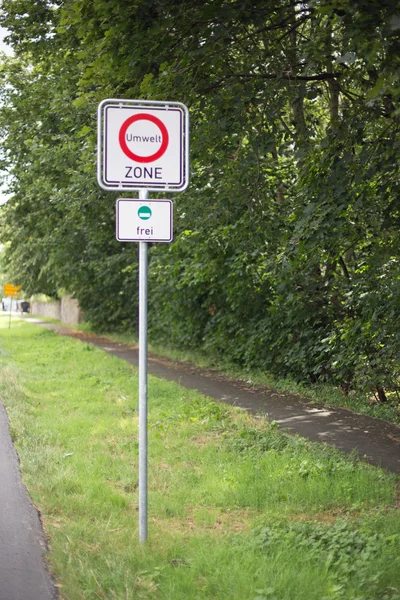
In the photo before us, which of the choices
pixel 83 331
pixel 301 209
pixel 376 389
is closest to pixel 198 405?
pixel 376 389

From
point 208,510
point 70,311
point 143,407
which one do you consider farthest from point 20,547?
point 70,311

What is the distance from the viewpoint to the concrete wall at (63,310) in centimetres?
4016

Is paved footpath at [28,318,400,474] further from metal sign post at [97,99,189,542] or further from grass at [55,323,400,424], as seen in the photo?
metal sign post at [97,99,189,542]

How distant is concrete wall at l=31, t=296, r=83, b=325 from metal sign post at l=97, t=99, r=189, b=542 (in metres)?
26.8

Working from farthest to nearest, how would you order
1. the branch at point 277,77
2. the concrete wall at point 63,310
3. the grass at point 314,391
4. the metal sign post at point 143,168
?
the concrete wall at point 63,310 < the grass at point 314,391 < the branch at point 277,77 < the metal sign post at point 143,168

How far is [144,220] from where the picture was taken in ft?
17.2

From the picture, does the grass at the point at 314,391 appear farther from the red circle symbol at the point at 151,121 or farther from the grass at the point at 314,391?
the red circle symbol at the point at 151,121

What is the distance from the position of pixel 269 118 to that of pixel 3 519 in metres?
4.99

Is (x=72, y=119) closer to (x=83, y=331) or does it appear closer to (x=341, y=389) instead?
(x=341, y=389)

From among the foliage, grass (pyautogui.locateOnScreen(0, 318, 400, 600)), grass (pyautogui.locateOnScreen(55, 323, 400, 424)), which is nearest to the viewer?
grass (pyautogui.locateOnScreen(0, 318, 400, 600))

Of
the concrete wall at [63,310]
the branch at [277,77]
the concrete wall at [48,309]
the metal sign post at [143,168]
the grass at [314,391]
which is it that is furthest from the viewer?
the concrete wall at [48,309]

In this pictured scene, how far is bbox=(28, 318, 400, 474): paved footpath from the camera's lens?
7.94 m

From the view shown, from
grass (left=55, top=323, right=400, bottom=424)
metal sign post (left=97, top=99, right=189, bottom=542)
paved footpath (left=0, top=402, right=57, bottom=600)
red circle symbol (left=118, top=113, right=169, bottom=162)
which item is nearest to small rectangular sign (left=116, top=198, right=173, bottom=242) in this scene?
metal sign post (left=97, top=99, right=189, bottom=542)

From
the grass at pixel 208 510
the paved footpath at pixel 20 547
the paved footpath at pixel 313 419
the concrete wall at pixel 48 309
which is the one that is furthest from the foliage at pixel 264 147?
the concrete wall at pixel 48 309
